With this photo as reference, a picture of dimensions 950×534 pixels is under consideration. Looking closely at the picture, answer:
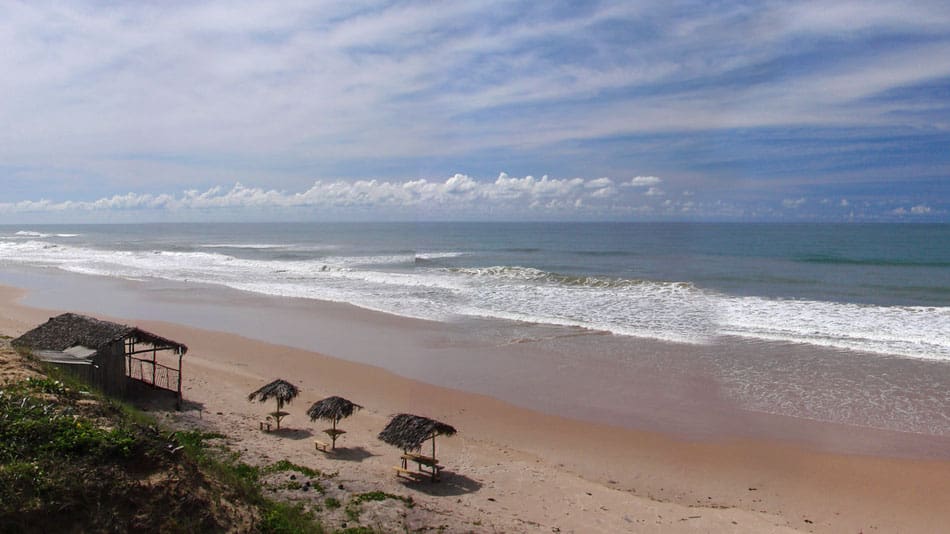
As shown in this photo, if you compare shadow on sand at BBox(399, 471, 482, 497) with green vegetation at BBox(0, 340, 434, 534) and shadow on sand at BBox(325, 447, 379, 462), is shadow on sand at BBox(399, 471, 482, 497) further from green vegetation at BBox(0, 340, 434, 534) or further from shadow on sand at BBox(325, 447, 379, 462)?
green vegetation at BBox(0, 340, 434, 534)

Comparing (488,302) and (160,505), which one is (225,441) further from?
(488,302)

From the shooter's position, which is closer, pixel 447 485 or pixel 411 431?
pixel 447 485

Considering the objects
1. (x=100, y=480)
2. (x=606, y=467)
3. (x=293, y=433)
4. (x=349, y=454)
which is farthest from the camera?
(x=293, y=433)

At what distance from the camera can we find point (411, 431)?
35.2 ft

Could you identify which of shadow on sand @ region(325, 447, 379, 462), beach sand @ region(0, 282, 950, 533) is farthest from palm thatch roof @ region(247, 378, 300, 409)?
shadow on sand @ region(325, 447, 379, 462)

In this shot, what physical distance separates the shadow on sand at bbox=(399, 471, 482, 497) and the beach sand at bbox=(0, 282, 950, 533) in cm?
4

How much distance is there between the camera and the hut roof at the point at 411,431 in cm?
1059

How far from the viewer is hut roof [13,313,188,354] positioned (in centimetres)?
1266

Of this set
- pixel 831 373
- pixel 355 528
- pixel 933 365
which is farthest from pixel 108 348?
pixel 933 365

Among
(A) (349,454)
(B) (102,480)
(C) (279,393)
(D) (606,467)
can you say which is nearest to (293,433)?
(C) (279,393)

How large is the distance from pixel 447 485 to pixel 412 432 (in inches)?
42.6

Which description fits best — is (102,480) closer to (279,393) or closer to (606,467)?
(279,393)

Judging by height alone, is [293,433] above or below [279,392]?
below

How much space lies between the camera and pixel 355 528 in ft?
26.6
